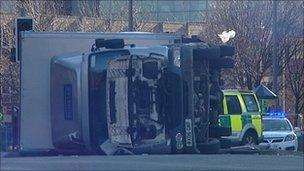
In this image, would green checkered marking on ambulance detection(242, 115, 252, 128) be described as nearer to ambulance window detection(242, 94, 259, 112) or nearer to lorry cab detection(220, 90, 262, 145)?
lorry cab detection(220, 90, 262, 145)

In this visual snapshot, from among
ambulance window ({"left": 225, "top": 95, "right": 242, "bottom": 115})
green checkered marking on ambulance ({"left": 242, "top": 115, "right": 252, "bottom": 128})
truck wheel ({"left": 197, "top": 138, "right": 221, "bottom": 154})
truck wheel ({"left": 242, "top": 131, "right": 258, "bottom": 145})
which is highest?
ambulance window ({"left": 225, "top": 95, "right": 242, "bottom": 115})

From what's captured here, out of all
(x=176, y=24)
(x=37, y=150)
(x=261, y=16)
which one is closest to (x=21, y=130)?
(x=37, y=150)

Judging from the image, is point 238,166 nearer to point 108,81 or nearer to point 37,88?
point 108,81

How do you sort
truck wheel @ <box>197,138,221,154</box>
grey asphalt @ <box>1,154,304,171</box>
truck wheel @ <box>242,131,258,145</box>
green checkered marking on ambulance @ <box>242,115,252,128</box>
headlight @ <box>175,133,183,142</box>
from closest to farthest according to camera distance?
grey asphalt @ <box>1,154,304,171</box> → headlight @ <box>175,133,183,142</box> → truck wheel @ <box>197,138,221,154</box> → truck wheel @ <box>242,131,258,145</box> → green checkered marking on ambulance @ <box>242,115,252,128</box>

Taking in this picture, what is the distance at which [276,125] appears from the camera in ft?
87.3

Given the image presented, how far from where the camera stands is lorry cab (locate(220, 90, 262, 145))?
72.4ft

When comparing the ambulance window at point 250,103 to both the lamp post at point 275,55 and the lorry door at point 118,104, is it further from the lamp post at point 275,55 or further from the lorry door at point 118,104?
the lorry door at point 118,104

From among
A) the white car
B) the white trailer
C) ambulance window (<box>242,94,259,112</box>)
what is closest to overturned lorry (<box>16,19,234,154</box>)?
the white trailer

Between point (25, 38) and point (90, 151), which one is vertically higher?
point (25, 38)

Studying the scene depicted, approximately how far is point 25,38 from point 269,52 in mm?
24704

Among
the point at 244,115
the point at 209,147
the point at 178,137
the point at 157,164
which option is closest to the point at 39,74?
the point at 178,137

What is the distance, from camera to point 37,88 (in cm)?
1346

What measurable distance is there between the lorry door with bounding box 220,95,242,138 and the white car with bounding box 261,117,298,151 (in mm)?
1736

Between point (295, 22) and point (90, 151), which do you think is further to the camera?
point (295, 22)
